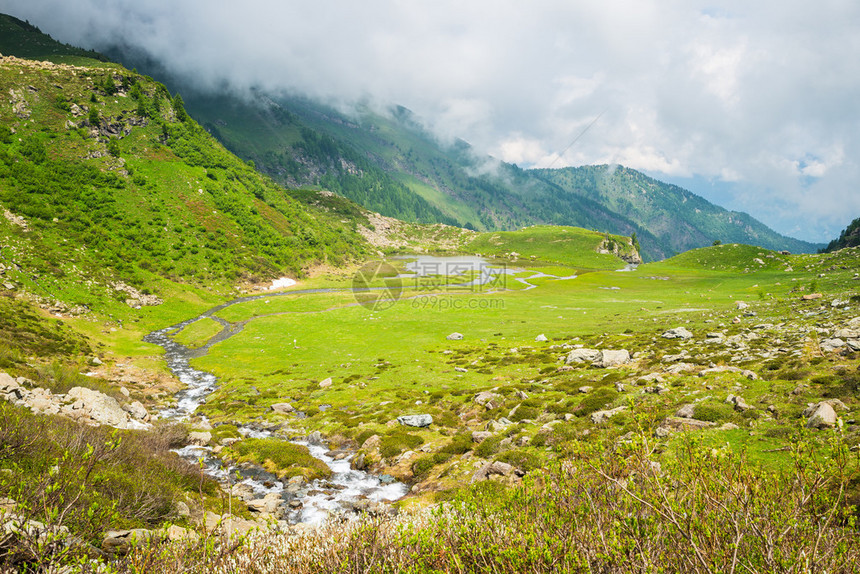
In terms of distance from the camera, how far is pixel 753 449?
10.6 m

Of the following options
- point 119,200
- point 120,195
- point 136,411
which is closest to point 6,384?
point 136,411

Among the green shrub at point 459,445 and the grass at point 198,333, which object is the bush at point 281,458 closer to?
the green shrub at point 459,445

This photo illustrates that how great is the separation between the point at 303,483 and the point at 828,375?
23.0 metres

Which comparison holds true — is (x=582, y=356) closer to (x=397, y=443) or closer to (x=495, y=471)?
(x=397, y=443)

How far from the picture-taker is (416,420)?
22.0 m

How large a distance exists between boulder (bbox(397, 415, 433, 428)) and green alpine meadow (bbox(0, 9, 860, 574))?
138 millimetres

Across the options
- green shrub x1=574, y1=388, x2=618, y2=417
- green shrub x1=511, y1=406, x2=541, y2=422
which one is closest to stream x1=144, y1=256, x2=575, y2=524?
green shrub x1=511, y1=406, x2=541, y2=422

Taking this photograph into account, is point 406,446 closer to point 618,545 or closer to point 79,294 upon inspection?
point 618,545

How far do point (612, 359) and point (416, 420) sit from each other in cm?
1572

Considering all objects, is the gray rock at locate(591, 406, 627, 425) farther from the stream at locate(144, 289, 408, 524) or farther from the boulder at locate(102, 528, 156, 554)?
the boulder at locate(102, 528, 156, 554)

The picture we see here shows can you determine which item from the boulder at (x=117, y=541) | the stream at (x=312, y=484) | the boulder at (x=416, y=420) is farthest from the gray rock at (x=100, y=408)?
the boulder at (x=416, y=420)

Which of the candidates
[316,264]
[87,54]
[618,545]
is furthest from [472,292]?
[87,54]

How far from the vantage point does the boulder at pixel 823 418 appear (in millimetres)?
10243

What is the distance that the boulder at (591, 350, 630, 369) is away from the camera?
85.6ft
